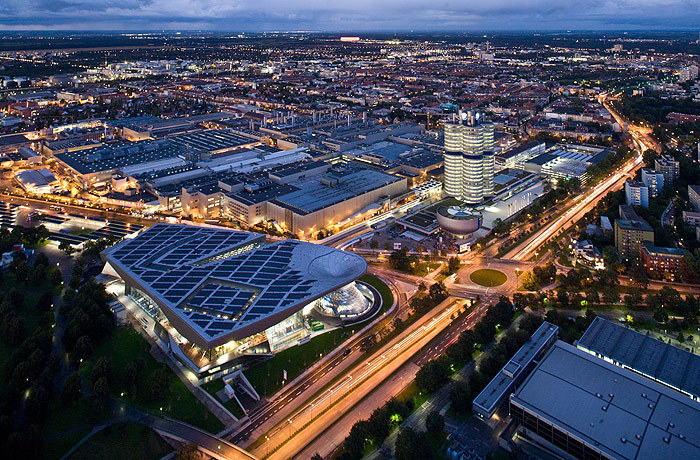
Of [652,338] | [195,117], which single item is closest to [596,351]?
[652,338]

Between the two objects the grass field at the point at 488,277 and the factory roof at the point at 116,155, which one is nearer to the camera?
the grass field at the point at 488,277

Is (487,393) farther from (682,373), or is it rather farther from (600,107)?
(600,107)

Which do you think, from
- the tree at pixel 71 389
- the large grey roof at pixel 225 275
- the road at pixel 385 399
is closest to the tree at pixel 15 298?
the large grey roof at pixel 225 275

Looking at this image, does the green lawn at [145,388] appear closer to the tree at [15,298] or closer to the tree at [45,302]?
the tree at [45,302]

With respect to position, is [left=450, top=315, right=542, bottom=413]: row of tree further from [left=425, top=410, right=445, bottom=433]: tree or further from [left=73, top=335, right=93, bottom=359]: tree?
[left=73, top=335, right=93, bottom=359]: tree

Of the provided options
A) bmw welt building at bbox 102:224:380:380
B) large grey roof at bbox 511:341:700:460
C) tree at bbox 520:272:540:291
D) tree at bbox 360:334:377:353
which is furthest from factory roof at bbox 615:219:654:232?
tree at bbox 360:334:377:353

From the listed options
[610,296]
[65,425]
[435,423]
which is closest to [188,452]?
[65,425]
